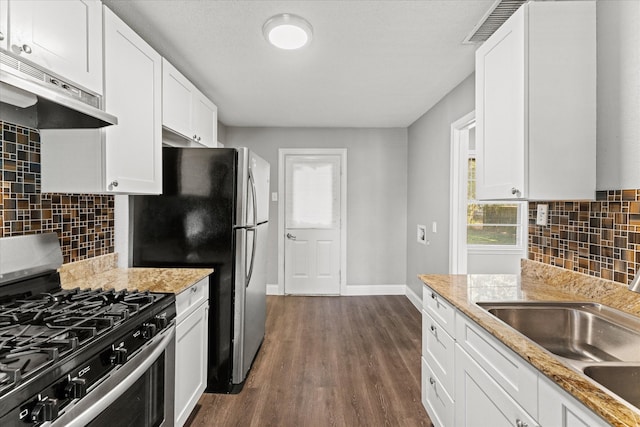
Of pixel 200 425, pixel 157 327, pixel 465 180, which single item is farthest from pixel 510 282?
pixel 200 425

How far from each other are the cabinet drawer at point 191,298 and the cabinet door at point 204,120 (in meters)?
1.38

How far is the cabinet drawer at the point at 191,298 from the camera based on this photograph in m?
1.83

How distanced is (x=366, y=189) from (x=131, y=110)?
11.4 feet

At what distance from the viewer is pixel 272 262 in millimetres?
4961

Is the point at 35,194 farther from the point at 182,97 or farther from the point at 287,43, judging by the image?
the point at 287,43

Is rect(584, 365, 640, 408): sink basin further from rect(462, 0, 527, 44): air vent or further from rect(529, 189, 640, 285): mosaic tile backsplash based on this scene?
rect(462, 0, 527, 44): air vent

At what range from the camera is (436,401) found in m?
1.90

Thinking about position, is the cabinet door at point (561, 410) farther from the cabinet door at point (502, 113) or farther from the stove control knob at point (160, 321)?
the stove control knob at point (160, 321)

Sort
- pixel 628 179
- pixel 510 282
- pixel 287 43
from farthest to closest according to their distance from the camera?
pixel 287 43, pixel 510 282, pixel 628 179

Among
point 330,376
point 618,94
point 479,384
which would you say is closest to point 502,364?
point 479,384

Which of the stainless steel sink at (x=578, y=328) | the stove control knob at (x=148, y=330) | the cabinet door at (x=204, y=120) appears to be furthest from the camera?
the cabinet door at (x=204, y=120)

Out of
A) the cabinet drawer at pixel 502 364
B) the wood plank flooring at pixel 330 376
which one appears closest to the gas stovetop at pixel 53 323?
the wood plank flooring at pixel 330 376

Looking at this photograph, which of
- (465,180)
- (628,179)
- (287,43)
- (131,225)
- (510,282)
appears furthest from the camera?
(465,180)

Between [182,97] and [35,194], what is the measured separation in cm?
127
